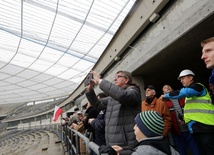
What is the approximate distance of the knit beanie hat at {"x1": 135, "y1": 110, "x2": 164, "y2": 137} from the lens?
59.7 inches

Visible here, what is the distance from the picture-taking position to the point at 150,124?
1.55m

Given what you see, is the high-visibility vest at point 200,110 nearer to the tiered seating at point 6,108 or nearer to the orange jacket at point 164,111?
the orange jacket at point 164,111

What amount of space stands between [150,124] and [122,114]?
0.79 meters

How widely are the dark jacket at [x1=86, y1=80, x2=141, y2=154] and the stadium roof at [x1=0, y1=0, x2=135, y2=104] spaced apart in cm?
693

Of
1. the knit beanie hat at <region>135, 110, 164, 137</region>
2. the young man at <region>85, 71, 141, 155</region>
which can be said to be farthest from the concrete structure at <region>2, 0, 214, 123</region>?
the knit beanie hat at <region>135, 110, 164, 137</region>

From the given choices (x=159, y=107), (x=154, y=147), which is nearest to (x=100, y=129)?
(x=159, y=107)

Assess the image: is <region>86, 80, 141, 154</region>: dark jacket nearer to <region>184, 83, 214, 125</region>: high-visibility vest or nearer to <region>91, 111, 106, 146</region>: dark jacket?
<region>91, 111, 106, 146</region>: dark jacket

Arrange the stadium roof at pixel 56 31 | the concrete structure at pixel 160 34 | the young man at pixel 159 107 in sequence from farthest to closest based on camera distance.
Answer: the stadium roof at pixel 56 31, the young man at pixel 159 107, the concrete structure at pixel 160 34

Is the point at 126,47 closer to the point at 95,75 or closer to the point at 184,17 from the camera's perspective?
the point at 184,17

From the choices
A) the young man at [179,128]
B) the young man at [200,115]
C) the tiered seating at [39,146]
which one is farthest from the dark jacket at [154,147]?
the tiered seating at [39,146]

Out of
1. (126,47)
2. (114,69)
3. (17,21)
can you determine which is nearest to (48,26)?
(17,21)

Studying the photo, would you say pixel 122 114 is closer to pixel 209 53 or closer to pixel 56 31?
pixel 209 53

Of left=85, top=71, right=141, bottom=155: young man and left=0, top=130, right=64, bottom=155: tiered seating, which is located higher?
left=85, top=71, right=141, bottom=155: young man

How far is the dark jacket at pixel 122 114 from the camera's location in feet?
7.20
